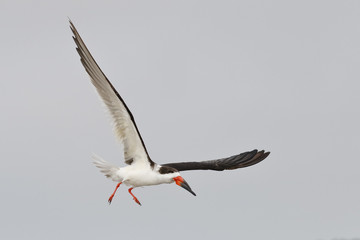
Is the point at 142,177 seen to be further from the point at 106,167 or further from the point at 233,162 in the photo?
the point at 233,162

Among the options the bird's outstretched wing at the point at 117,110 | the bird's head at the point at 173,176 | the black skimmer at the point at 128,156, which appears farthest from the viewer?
the bird's head at the point at 173,176

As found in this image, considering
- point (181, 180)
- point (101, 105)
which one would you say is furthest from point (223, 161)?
point (101, 105)

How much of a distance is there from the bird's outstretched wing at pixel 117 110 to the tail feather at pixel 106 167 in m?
0.38

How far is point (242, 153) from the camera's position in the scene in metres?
24.4

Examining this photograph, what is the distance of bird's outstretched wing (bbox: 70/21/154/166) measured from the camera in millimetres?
18172

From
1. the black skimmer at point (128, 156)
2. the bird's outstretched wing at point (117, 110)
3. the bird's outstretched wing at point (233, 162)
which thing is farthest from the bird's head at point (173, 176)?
the bird's outstretched wing at point (233, 162)

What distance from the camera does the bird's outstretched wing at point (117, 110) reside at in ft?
59.6

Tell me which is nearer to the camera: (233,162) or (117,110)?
(117,110)

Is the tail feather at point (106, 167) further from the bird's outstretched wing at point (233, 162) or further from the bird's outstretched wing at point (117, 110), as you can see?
the bird's outstretched wing at point (233, 162)

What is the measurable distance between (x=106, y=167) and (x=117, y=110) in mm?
1741

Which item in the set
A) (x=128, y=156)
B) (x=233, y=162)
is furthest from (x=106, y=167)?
(x=233, y=162)

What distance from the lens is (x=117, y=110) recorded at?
62.5 feet

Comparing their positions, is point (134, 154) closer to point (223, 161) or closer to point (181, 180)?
point (181, 180)

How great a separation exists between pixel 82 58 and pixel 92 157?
2948mm
